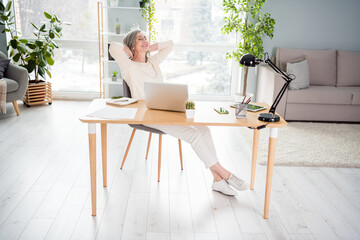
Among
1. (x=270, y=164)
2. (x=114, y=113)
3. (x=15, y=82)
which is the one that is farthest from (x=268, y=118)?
(x=15, y=82)

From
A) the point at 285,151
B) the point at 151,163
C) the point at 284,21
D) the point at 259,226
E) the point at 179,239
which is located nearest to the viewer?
the point at 179,239

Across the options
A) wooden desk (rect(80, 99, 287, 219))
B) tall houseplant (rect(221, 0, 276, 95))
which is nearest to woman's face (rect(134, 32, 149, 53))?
wooden desk (rect(80, 99, 287, 219))

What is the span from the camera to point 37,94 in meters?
4.88

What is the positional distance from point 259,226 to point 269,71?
2.90 metres

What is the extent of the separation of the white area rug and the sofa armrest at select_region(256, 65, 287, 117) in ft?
0.89

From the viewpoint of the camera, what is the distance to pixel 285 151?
349 centimetres

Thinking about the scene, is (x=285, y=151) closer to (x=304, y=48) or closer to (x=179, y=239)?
(x=179, y=239)

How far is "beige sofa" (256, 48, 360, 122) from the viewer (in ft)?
14.6

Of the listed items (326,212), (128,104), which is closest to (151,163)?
(128,104)

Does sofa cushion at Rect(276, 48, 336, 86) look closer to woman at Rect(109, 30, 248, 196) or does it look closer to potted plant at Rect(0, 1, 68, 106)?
woman at Rect(109, 30, 248, 196)

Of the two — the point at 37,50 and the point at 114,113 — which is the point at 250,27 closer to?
the point at 37,50

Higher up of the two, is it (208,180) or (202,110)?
(202,110)

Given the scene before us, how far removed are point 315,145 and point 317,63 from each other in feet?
5.65

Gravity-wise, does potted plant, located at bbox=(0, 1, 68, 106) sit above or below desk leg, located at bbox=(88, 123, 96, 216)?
above
